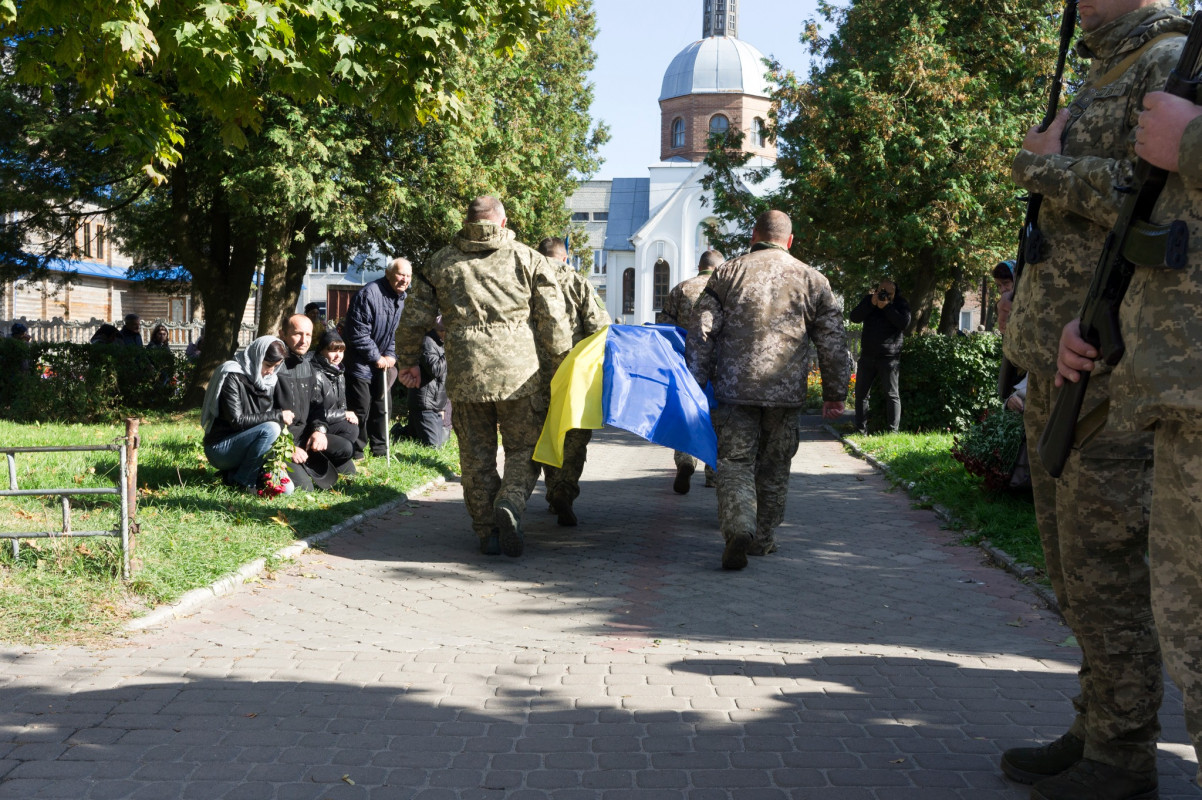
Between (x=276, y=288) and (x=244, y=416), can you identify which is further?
(x=276, y=288)

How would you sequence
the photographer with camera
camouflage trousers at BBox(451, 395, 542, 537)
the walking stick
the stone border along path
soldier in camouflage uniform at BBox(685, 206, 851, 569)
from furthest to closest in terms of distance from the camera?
the photographer with camera → the walking stick → camouflage trousers at BBox(451, 395, 542, 537) → soldier in camouflage uniform at BBox(685, 206, 851, 569) → the stone border along path

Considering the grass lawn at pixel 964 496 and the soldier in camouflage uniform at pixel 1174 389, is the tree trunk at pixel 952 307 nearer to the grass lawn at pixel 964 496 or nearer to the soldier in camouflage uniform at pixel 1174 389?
the grass lawn at pixel 964 496

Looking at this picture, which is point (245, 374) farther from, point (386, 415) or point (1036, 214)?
point (1036, 214)

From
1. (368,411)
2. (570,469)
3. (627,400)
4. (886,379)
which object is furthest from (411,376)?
(886,379)

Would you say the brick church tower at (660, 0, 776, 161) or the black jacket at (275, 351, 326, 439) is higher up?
the brick church tower at (660, 0, 776, 161)

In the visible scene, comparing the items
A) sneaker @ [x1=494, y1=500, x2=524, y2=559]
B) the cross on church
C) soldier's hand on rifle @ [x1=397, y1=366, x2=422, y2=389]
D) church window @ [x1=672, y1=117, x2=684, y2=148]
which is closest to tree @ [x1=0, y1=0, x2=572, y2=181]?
soldier's hand on rifle @ [x1=397, y1=366, x2=422, y2=389]

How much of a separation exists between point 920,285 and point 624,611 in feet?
56.7

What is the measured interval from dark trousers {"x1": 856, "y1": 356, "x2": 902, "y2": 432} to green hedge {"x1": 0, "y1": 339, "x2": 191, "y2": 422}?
11704mm

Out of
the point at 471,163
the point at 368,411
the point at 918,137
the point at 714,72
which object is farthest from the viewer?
the point at 714,72

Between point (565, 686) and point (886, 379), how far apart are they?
11391mm

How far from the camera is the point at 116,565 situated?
246 inches

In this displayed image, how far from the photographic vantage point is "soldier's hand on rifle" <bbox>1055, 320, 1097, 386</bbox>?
124 inches

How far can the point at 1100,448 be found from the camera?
11.1ft

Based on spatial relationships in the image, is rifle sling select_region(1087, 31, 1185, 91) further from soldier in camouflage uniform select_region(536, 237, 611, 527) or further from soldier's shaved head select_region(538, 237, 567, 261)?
soldier's shaved head select_region(538, 237, 567, 261)
